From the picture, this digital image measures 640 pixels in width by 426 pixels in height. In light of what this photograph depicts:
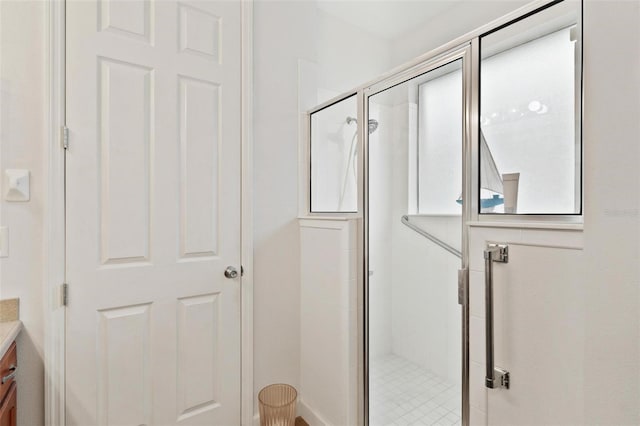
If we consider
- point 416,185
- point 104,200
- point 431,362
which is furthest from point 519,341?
point 104,200

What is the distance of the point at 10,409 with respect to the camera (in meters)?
1.14

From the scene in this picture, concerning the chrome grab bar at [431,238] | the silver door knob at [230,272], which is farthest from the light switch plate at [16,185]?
the chrome grab bar at [431,238]

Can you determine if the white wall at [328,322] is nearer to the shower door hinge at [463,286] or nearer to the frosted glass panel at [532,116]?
the shower door hinge at [463,286]

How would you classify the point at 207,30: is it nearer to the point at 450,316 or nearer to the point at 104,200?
the point at 104,200

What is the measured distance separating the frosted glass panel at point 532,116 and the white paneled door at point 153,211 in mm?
1238

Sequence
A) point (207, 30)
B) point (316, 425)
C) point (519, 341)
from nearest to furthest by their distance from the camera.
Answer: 1. point (519, 341)
2. point (207, 30)
3. point (316, 425)

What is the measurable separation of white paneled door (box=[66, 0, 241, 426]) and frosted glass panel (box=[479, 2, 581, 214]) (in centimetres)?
124

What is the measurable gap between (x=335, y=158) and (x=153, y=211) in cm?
97

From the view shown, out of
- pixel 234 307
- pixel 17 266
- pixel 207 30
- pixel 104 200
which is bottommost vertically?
pixel 234 307

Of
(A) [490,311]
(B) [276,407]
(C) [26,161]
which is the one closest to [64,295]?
(C) [26,161]

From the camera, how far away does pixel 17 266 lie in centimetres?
126

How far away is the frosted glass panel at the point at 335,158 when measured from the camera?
67.8 inches

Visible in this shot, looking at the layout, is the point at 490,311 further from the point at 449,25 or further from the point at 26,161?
the point at 449,25

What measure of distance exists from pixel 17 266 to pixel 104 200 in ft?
1.27
